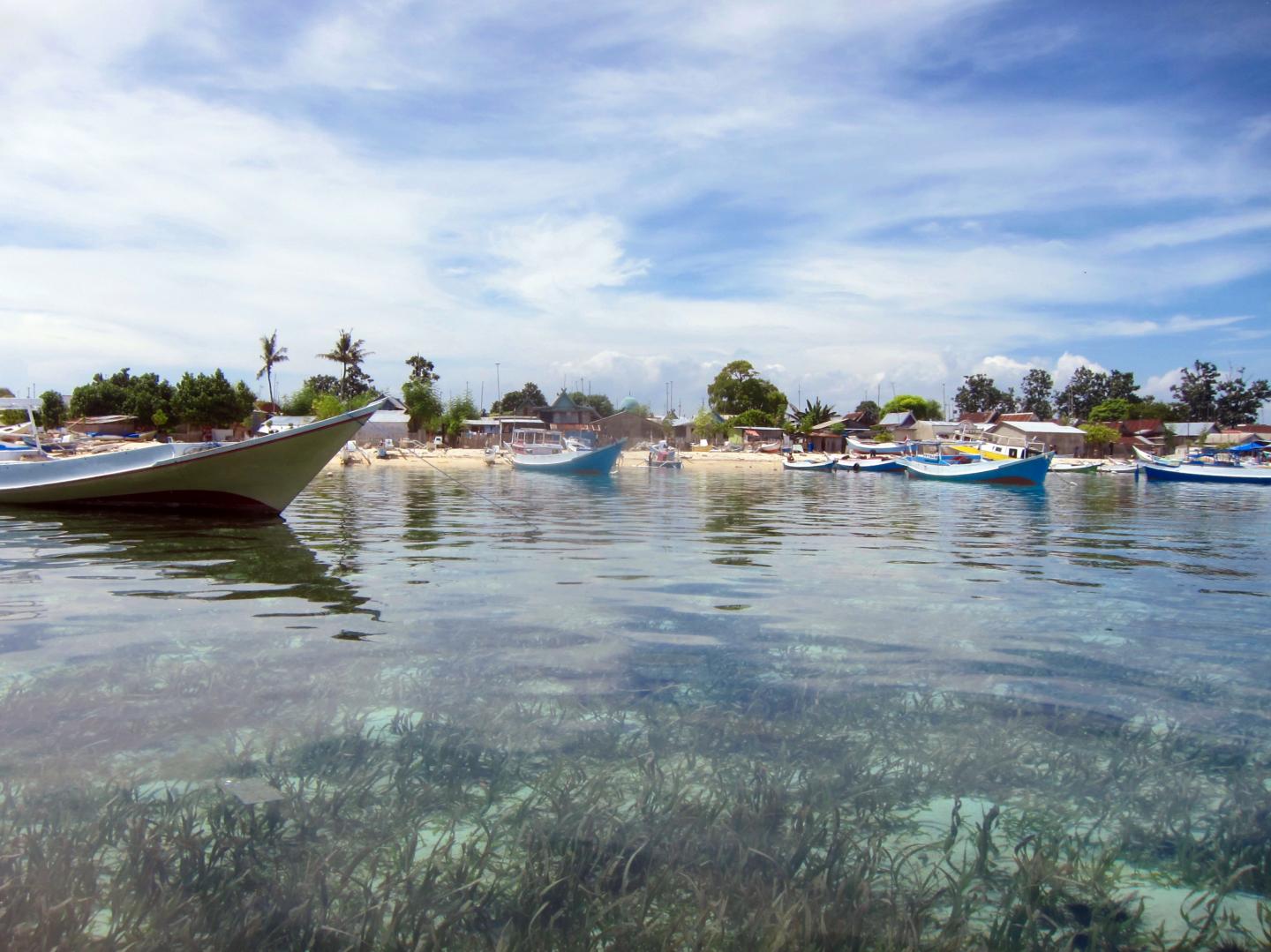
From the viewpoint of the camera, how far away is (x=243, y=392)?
72.2 meters

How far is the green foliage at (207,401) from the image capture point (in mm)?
64688

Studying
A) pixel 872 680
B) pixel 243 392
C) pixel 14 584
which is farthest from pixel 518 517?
pixel 243 392

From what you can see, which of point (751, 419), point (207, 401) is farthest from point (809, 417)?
point (207, 401)

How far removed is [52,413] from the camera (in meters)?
72.3

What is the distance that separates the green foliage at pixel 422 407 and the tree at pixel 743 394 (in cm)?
3554

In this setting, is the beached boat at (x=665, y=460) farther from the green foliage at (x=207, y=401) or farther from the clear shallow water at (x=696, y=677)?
the clear shallow water at (x=696, y=677)

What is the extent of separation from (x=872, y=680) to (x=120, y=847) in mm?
4197

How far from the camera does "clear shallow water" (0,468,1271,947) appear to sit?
357 cm

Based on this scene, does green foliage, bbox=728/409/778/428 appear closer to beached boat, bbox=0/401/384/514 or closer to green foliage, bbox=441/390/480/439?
green foliage, bbox=441/390/480/439

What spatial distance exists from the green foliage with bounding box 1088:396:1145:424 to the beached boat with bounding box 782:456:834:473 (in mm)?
48568

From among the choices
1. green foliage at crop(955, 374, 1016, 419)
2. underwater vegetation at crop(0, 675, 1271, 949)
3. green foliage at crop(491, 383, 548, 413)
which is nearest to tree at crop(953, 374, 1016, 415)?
green foliage at crop(955, 374, 1016, 419)

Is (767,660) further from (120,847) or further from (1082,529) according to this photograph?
(1082,529)

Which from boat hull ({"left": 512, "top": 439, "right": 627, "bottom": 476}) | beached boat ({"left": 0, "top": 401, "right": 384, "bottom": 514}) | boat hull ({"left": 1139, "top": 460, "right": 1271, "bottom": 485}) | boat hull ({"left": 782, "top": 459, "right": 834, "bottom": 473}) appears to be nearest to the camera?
beached boat ({"left": 0, "top": 401, "right": 384, "bottom": 514})

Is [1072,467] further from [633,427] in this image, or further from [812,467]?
[633,427]
